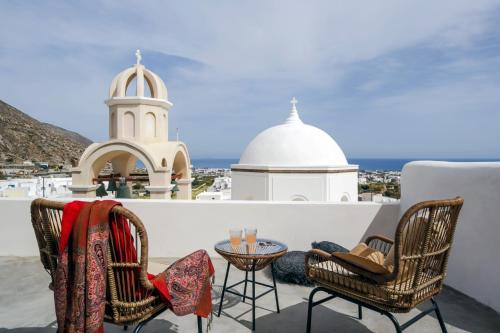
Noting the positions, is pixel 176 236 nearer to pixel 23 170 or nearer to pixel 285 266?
pixel 285 266

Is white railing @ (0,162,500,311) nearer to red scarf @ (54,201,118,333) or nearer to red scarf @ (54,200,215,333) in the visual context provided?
red scarf @ (54,200,215,333)

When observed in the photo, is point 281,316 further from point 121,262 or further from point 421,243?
point 121,262

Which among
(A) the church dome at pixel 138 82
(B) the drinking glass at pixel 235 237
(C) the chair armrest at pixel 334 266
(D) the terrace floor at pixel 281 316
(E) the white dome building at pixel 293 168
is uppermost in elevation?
(A) the church dome at pixel 138 82

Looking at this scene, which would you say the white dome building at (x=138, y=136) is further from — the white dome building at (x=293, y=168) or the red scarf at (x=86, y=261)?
the red scarf at (x=86, y=261)

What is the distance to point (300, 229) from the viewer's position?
16.5 feet

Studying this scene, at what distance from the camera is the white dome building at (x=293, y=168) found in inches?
355

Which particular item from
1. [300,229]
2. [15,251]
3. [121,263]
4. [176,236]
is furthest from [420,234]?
[15,251]

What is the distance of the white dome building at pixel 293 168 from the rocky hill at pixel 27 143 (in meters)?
27.2

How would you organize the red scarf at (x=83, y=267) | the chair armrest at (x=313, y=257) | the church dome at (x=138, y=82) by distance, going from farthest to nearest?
the church dome at (x=138, y=82)
the chair armrest at (x=313, y=257)
the red scarf at (x=83, y=267)

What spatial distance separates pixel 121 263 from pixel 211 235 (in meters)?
3.08

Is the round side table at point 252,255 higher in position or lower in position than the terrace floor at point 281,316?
→ higher

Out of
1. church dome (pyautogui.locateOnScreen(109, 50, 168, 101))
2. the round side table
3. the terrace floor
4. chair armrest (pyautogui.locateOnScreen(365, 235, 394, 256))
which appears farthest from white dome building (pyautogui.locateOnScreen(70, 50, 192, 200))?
chair armrest (pyautogui.locateOnScreen(365, 235, 394, 256))

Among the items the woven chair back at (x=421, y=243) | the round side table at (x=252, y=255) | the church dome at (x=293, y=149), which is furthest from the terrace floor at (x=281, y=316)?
the church dome at (x=293, y=149)

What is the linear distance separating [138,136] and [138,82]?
125cm
